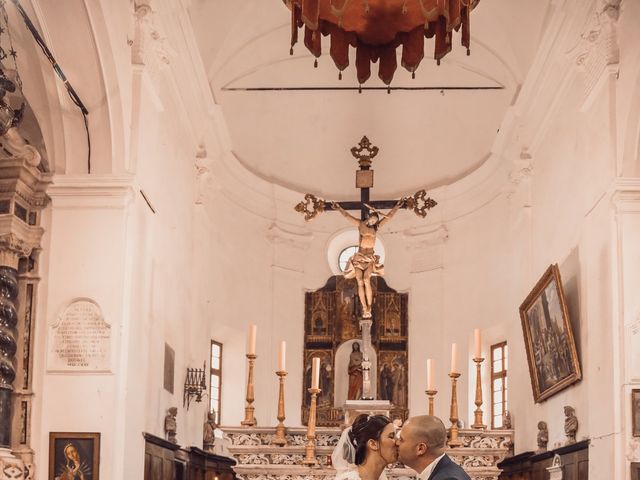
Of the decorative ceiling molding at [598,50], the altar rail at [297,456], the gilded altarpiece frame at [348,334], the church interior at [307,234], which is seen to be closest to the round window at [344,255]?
the church interior at [307,234]

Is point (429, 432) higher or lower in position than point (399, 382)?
lower

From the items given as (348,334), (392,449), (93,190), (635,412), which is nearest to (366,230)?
(348,334)

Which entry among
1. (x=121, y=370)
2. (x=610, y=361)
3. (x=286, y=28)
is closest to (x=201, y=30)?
(x=286, y=28)

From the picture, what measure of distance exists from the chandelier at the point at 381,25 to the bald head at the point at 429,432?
326 cm

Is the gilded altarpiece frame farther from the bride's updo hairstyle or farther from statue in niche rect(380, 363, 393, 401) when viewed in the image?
the bride's updo hairstyle

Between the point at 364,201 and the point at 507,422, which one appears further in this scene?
the point at 507,422

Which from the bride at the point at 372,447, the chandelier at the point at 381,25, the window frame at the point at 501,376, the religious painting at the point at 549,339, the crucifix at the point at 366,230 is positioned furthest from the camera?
the window frame at the point at 501,376

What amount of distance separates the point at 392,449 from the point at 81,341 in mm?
6185

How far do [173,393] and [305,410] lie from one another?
5.99m

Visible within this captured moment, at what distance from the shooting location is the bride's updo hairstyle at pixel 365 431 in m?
6.37

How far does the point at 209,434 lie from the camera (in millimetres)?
17766

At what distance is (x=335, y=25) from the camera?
333 inches

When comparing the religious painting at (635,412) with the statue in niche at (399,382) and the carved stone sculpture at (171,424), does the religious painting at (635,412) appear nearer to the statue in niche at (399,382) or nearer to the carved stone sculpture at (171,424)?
the carved stone sculpture at (171,424)

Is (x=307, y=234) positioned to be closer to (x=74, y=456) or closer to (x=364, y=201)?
(x=364, y=201)
